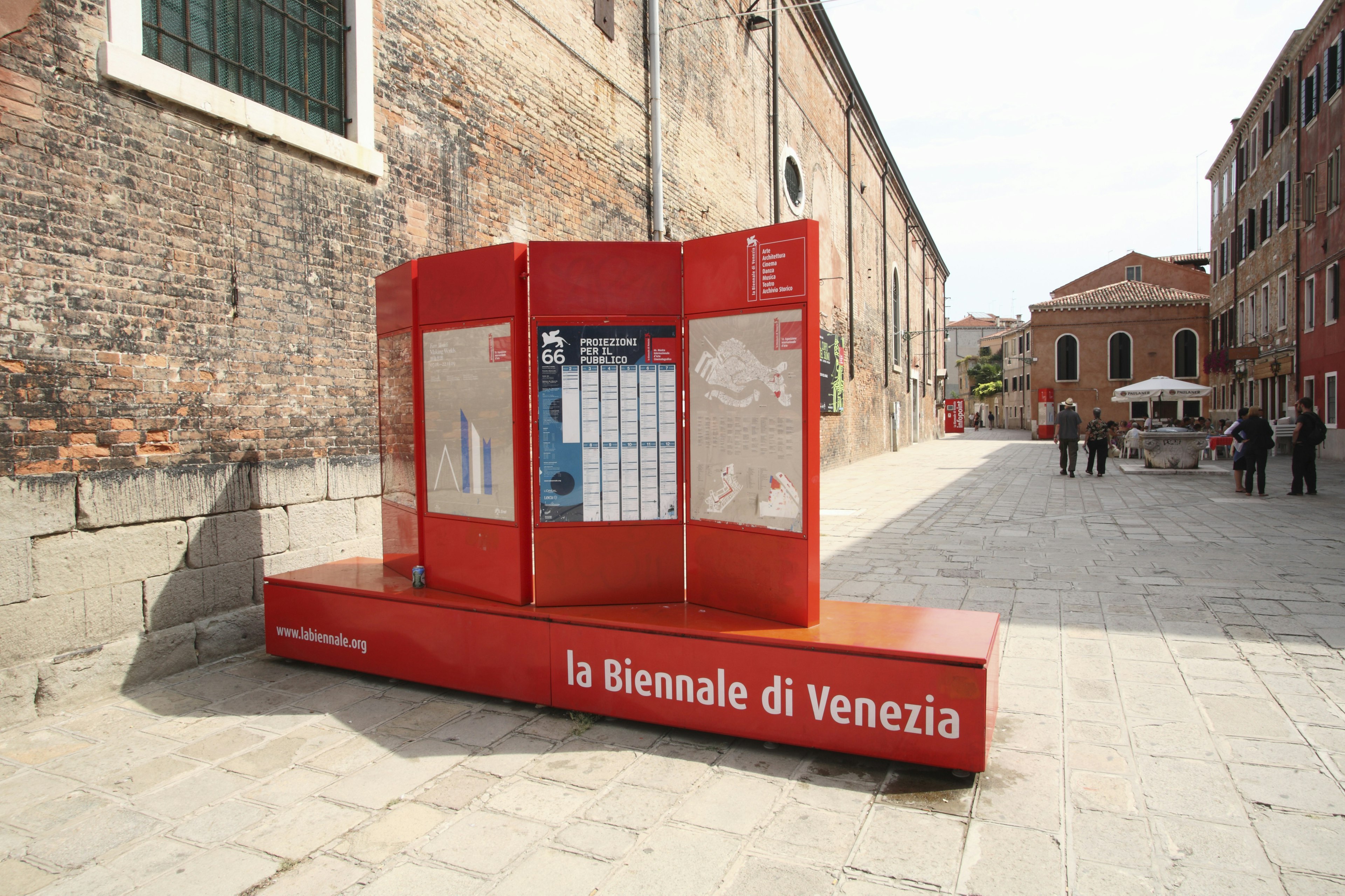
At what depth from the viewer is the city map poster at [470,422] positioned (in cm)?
421

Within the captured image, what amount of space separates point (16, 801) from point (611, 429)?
2892 millimetres

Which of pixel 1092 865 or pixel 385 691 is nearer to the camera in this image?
pixel 1092 865

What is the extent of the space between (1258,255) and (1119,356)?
708 inches

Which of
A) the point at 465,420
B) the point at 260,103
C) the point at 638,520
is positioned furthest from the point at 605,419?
the point at 260,103

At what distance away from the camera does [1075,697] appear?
159 inches

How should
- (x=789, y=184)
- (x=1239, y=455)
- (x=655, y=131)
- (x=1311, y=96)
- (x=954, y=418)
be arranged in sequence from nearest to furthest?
(x=655, y=131), (x=1239, y=455), (x=789, y=184), (x=1311, y=96), (x=954, y=418)

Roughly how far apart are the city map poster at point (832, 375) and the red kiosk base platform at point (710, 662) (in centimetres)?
1672

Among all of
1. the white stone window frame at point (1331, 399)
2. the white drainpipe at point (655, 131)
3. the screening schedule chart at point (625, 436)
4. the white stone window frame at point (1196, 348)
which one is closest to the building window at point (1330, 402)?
the white stone window frame at point (1331, 399)

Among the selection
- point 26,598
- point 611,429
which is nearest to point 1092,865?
point 611,429

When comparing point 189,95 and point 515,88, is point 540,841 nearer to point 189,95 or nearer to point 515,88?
point 189,95

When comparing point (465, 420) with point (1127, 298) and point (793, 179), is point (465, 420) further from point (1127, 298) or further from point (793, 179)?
point (1127, 298)

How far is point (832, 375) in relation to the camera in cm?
2130

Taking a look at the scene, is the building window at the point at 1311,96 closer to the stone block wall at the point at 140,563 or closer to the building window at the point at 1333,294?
the building window at the point at 1333,294

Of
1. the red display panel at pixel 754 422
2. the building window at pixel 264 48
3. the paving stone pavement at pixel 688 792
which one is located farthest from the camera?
the building window at pixel 264 48
